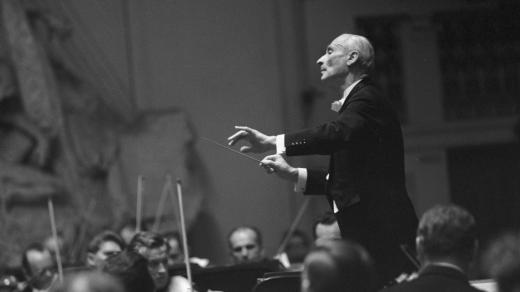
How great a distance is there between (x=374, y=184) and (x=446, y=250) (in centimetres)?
130

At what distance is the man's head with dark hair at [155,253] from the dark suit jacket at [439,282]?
257cm

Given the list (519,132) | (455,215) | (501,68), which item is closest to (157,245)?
(455,215)

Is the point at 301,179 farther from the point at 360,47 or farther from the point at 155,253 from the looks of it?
the point at 155,253

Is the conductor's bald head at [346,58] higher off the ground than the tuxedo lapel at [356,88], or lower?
higher

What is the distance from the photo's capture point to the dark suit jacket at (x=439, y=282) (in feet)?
12.3

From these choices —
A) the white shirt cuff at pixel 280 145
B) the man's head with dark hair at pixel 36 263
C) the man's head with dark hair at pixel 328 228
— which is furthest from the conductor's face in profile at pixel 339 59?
the man's head with dark hair at pixel 36 263

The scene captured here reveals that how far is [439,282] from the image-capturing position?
3.78 m

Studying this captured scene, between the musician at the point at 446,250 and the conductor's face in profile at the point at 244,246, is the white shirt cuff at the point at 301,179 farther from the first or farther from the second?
the conductor's face in profile at the point at 244,246

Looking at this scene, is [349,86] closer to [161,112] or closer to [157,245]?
[157,245]

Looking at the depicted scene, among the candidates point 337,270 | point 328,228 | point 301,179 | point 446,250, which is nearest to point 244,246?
point 328,228

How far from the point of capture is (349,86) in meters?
5.24

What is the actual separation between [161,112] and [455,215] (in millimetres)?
8407

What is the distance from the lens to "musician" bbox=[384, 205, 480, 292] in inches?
149

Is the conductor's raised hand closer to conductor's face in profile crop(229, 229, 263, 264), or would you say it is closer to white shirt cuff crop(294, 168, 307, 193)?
white shirt cuff crop(294, 168, 307, 193)
